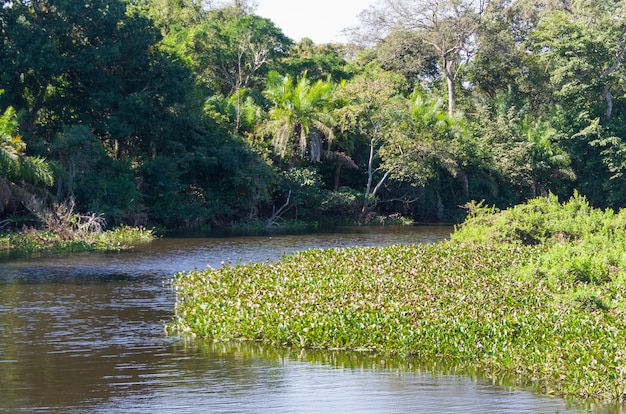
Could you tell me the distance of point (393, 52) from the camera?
46.9 m

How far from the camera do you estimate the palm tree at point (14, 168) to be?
80.5 ft

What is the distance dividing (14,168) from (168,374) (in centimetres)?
1579

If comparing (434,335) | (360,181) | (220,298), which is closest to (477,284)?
(434,335)

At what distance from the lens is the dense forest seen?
3031 centimetres

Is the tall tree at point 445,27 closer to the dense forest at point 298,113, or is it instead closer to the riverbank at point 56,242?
the dense forest at point 298,113

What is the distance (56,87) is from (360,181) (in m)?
15.7

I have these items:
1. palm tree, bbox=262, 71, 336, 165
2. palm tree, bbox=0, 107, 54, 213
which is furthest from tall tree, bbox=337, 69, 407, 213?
palm tree, bbox=0, 107, 54, 213

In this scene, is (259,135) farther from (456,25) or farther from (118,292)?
(118,292)

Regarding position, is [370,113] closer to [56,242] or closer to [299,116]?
[299,116]

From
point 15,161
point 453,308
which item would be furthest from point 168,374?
point 15,161

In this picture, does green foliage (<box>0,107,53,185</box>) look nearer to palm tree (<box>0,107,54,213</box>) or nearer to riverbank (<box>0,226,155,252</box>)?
palm tree (<box>0,107,54,213</box>)

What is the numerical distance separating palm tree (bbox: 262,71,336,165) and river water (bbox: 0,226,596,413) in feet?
67.4

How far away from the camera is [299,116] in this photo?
122 ft

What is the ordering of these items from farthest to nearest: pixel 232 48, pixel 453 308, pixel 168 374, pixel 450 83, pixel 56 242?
pixel 450 83 < pixel 232 48 < pixel 56 242 < pixel 453 308 < pixel 168 374
